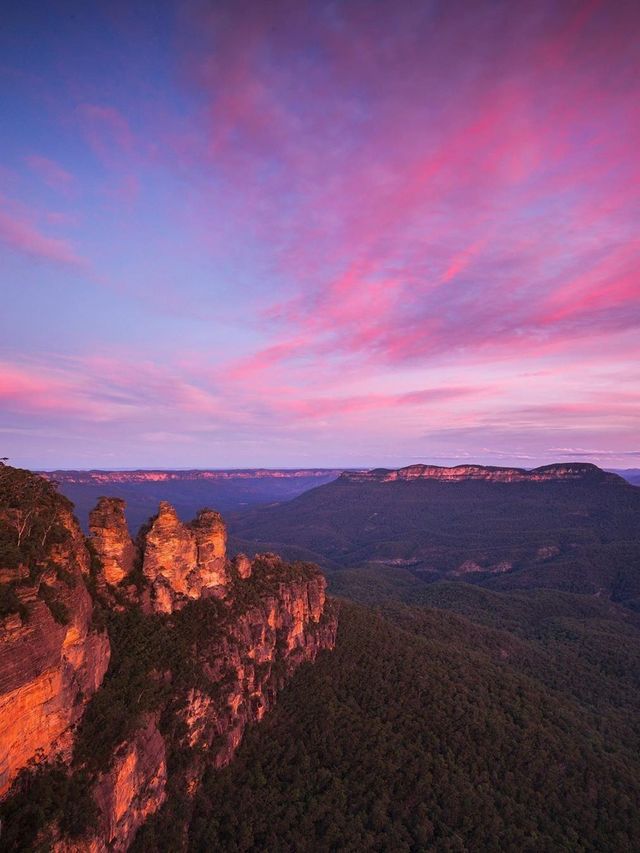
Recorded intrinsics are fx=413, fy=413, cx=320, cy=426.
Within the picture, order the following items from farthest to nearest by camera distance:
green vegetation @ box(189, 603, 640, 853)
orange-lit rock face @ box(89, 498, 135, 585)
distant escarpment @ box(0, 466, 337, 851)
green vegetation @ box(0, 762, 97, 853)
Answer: orange-lit rock face @ box(89, 498, 135, 585), green vegetation @ box(189, 603, 640, 853), distant escarpment @ box(0, 466, 337, 851), green vegetation @ box(0, 762, 97, 853)

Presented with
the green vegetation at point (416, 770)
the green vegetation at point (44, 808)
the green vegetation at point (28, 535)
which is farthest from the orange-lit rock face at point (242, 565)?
the green vegetation at point (44, 808)

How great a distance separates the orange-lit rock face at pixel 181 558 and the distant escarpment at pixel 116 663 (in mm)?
150

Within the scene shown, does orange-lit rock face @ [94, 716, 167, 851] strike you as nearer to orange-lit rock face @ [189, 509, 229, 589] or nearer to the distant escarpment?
the distant escarpment

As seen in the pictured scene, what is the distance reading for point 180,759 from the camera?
129ft

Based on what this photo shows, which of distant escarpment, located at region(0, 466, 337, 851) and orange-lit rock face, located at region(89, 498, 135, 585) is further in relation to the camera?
orange-lit rock face, located at region(89, 498, 135, 585)

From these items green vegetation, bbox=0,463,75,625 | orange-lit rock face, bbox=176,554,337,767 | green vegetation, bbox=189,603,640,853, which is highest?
green vegetation, bbox=0,463,75,625

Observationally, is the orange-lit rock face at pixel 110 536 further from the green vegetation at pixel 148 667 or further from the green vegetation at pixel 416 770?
the green vegetation at pixel 416 770

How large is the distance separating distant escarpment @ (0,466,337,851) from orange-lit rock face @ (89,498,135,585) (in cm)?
13

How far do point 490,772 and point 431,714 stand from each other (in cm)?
867

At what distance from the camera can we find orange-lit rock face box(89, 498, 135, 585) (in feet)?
135

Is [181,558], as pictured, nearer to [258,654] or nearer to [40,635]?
[258,654]

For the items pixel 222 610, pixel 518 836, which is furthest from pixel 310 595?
pixel 518 836

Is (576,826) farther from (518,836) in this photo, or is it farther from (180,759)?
(180,759)

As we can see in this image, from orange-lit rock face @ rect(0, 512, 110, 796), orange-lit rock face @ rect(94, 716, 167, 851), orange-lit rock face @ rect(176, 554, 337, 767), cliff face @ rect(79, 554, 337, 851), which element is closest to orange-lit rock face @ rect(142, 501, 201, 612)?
cliff face @ rect(79, 554, 337, 851)
